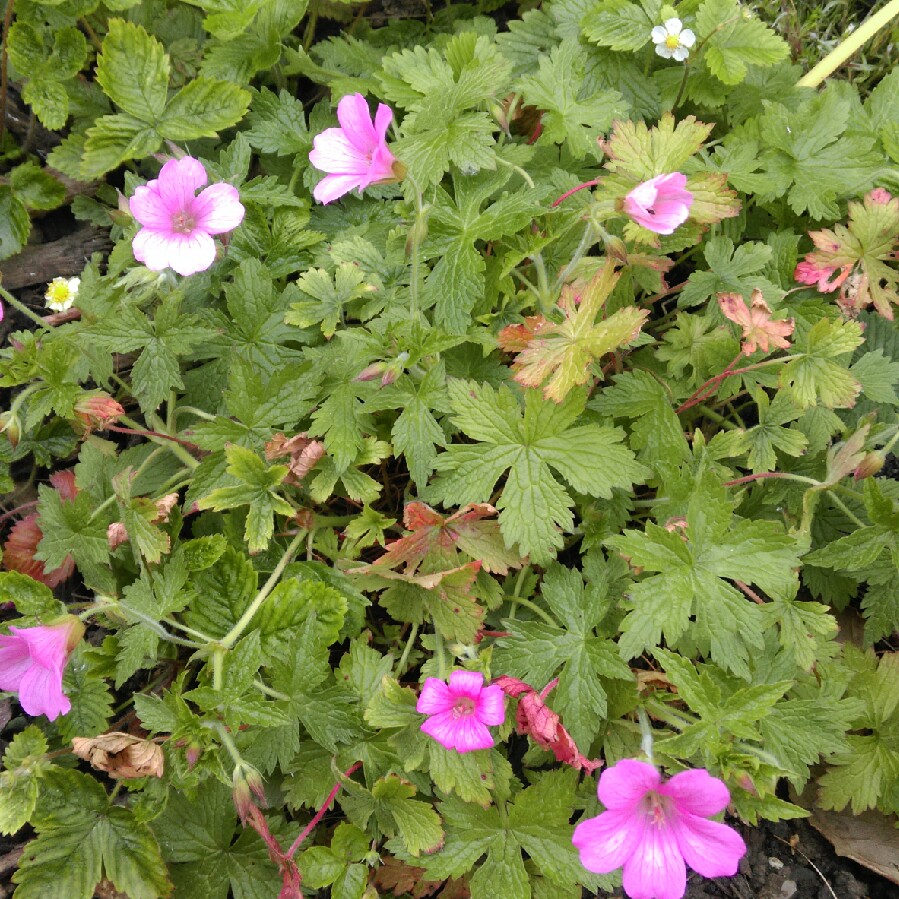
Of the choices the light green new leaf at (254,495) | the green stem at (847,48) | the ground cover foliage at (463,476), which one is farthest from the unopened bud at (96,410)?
the green stem at (847,48)

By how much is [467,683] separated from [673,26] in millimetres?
2025

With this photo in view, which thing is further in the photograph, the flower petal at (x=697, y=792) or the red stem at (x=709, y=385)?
the red stem at (x=709, y=385)

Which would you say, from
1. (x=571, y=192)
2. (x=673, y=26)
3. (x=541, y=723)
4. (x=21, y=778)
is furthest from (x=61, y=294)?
(x=673, y=26)

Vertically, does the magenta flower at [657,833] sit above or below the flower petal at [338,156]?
below

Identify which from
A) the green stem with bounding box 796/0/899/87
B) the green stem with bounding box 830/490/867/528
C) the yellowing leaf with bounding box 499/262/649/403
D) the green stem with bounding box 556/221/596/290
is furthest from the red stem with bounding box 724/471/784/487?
the green stem with bounding box 796/0/899/87

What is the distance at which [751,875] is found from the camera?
82.5 inches

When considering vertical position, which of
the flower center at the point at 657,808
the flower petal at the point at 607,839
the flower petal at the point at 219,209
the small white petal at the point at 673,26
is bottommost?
the flower petal at the point at 607,839

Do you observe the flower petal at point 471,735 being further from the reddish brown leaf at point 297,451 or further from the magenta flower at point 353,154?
the magenta flower at point 353,154

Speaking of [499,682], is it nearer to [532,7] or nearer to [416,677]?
[416,677]

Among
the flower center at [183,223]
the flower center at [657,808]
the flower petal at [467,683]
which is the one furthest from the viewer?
the flower center at [183,223]

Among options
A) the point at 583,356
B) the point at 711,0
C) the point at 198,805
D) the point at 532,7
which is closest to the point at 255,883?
the point at 198,805

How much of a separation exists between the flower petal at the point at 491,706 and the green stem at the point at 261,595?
0.62m

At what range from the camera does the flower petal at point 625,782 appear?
4.48 ft

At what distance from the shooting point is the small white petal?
89.7 inches
